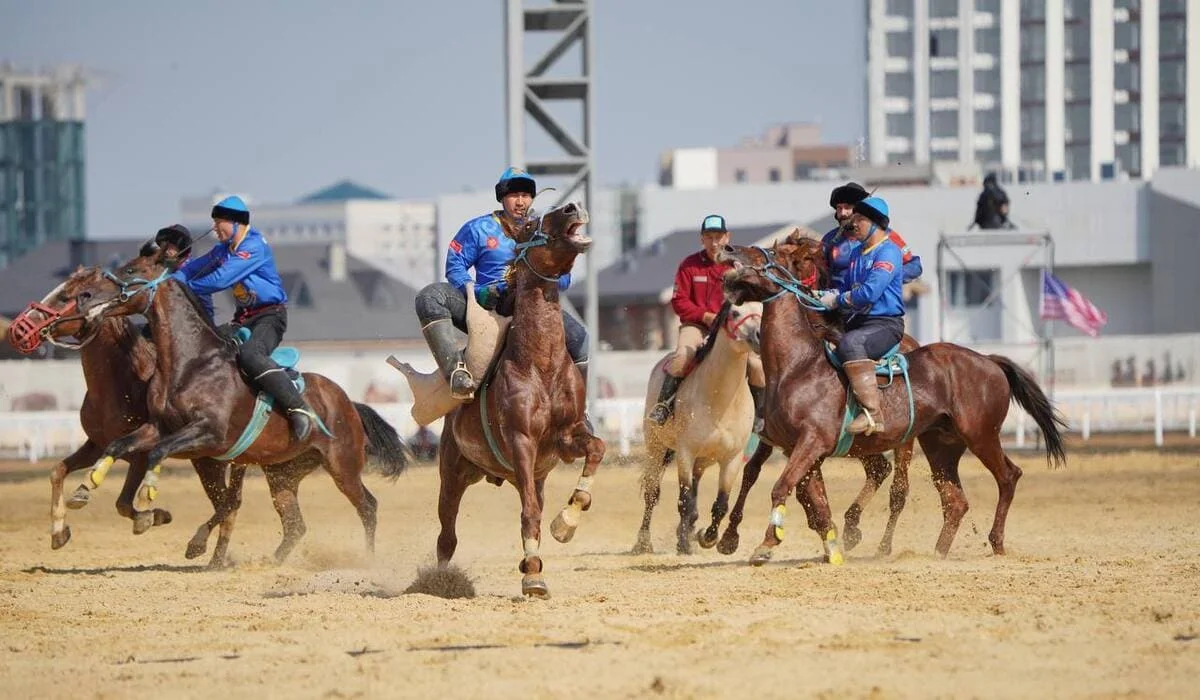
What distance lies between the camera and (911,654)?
7805 mm

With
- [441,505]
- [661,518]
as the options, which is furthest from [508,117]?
[441,505]

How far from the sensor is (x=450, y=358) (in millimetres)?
10977

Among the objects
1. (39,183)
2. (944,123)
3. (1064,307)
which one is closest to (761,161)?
(944,123)

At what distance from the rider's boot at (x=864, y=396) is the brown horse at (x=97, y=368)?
4962 mm

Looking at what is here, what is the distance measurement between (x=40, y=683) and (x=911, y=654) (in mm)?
4000

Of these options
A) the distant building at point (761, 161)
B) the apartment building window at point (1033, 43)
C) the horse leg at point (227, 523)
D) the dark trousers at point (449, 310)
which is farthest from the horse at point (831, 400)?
the apartment building window at point (1033, 43)

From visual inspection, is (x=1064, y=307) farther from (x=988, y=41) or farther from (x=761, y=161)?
(x=761, y=161)

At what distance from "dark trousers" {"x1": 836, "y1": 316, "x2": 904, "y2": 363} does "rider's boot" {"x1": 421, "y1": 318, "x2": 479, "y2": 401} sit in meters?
2.78

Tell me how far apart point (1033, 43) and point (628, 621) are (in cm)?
6999

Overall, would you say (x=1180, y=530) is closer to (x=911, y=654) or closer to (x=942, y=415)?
(x=942, y=415)

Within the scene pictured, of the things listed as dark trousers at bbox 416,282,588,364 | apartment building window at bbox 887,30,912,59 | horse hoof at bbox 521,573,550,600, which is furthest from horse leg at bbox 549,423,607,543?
apartment building window at bbox 887,30,912,59

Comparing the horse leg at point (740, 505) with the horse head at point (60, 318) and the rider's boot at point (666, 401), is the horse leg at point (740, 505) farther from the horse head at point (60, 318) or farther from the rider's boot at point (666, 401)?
the horse head at point (60, 318)

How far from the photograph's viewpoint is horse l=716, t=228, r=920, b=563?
1238cm

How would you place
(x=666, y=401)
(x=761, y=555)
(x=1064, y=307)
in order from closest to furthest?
(x=761, y=555), (x=666, y=401), (x=1064, y=307)
